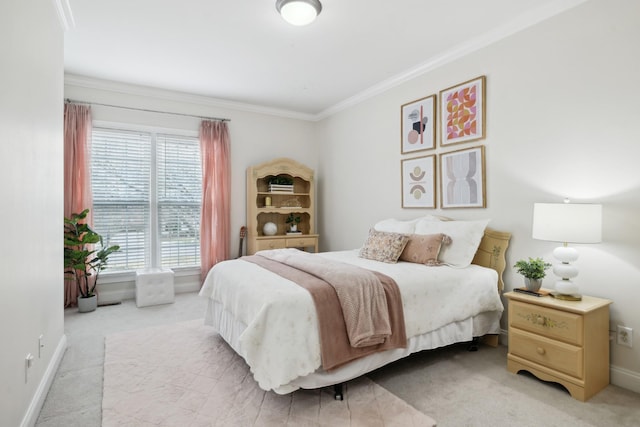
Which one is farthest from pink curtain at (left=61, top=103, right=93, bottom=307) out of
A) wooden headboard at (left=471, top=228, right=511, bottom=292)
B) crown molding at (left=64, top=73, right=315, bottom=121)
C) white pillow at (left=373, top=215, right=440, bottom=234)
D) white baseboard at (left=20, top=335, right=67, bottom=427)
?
wooden headboard at (left=471, top=228, right=511, bottom=292)

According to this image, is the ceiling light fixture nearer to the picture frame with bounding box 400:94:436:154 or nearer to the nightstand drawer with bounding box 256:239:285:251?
the picture frame with bounding box 400:94:436:154

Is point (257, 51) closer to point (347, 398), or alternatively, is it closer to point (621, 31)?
point (621, 31)

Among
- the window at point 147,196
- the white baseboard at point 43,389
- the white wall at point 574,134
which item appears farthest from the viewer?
the window at point 147,196

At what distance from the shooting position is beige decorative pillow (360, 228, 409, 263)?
3176 millimetres

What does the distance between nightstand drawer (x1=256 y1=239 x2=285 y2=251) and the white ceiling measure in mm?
2087

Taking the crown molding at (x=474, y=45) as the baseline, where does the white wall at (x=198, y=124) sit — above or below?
below

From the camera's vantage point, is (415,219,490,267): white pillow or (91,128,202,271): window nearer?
(415,219,490,267): white pillow

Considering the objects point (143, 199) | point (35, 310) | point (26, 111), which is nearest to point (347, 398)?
point (35, 310)

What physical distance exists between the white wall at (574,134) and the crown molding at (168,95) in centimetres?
248

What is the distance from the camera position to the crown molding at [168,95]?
13.7 feet

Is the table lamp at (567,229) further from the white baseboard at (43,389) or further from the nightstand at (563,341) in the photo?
the white baseboard at (43,389)

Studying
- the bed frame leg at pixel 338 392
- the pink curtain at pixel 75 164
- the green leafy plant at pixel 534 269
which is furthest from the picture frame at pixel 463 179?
the pink curtain at pixel 75 164

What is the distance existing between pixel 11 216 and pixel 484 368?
3.08 metres

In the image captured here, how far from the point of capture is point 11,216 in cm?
165
